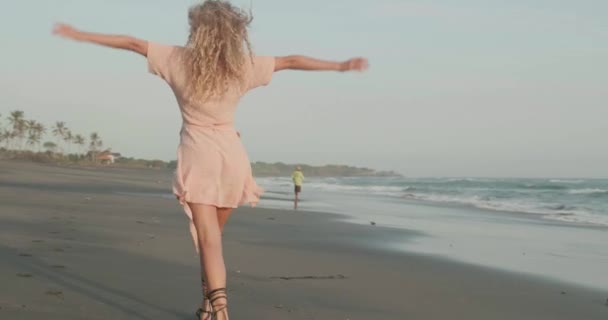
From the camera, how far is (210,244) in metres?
3.25

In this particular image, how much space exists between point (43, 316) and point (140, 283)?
1.22 metres

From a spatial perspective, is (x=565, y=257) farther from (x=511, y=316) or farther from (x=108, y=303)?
(x=108, y=303)

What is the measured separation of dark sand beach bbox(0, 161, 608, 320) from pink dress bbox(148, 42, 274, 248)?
1.18m

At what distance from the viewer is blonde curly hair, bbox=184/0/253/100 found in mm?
3088

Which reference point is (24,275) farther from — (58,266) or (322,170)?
(322,170)

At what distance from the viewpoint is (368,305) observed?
4816 millimetres

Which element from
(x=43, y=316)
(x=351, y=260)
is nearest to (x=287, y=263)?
(x=351, y=260)

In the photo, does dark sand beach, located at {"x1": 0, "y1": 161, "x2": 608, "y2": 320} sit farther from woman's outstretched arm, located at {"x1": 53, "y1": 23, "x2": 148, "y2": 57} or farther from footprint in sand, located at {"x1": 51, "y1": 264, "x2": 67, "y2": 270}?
woman's outstretched arm, located at {"x1": 53, "y1": 23, "x2": 148, "y2": 57}

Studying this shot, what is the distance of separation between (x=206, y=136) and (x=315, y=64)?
62cm

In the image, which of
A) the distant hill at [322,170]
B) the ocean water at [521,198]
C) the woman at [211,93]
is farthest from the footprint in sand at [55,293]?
the distant hill at [322,170]

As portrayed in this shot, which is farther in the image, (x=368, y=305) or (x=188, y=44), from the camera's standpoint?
(x=368, y=305)

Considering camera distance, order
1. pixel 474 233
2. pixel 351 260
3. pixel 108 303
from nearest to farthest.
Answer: pixel 108 303
pixel 351 260
pixel 474 233

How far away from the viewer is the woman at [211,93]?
3.10 m

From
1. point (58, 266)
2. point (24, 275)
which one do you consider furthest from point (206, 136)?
point (58, 266)
